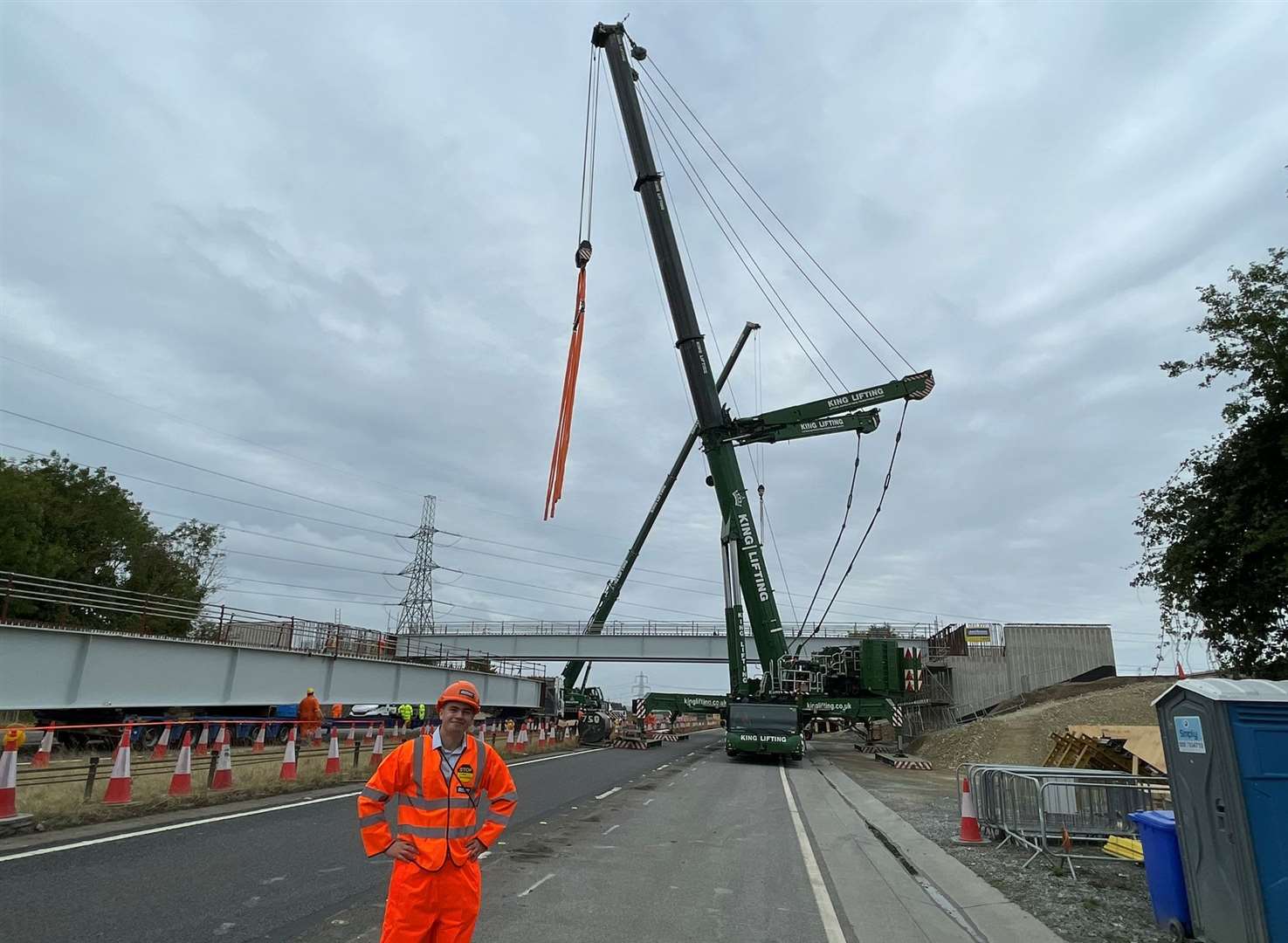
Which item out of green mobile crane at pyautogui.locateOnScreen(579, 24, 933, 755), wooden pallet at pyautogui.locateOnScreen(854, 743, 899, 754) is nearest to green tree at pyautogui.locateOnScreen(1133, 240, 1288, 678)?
green mobile crane at pyautogui.locateOnScreen(579, 24, 933, 755)

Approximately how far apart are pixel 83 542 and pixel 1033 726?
4264 cm

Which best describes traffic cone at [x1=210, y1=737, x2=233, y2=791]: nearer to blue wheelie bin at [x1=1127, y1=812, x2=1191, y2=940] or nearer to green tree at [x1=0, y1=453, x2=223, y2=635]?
blue wheelie bin at [x1=1127, y1=812, x2=1191, y2=940]

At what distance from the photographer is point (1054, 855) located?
9016 mm

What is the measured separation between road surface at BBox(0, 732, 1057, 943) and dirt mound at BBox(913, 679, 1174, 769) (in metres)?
17.0

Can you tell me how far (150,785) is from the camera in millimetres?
12156

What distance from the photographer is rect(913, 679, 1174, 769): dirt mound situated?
86.7ft

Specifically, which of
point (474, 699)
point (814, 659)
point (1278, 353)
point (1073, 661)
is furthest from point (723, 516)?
point (474, 699)

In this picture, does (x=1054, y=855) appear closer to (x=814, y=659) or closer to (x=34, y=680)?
(x=34, y=680)

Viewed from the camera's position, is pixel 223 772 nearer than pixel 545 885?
No

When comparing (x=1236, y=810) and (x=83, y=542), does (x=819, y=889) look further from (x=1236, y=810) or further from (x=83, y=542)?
(x=83, y=542)

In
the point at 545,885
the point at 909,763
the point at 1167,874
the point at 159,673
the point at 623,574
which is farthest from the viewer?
the point at 623,574

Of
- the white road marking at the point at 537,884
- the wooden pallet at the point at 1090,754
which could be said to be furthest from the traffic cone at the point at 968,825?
the wooden pallet at the point at 1090,754

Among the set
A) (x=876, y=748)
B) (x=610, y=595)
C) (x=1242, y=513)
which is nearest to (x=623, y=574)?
(x=610, y=595)

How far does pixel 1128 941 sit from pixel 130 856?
8.97m
